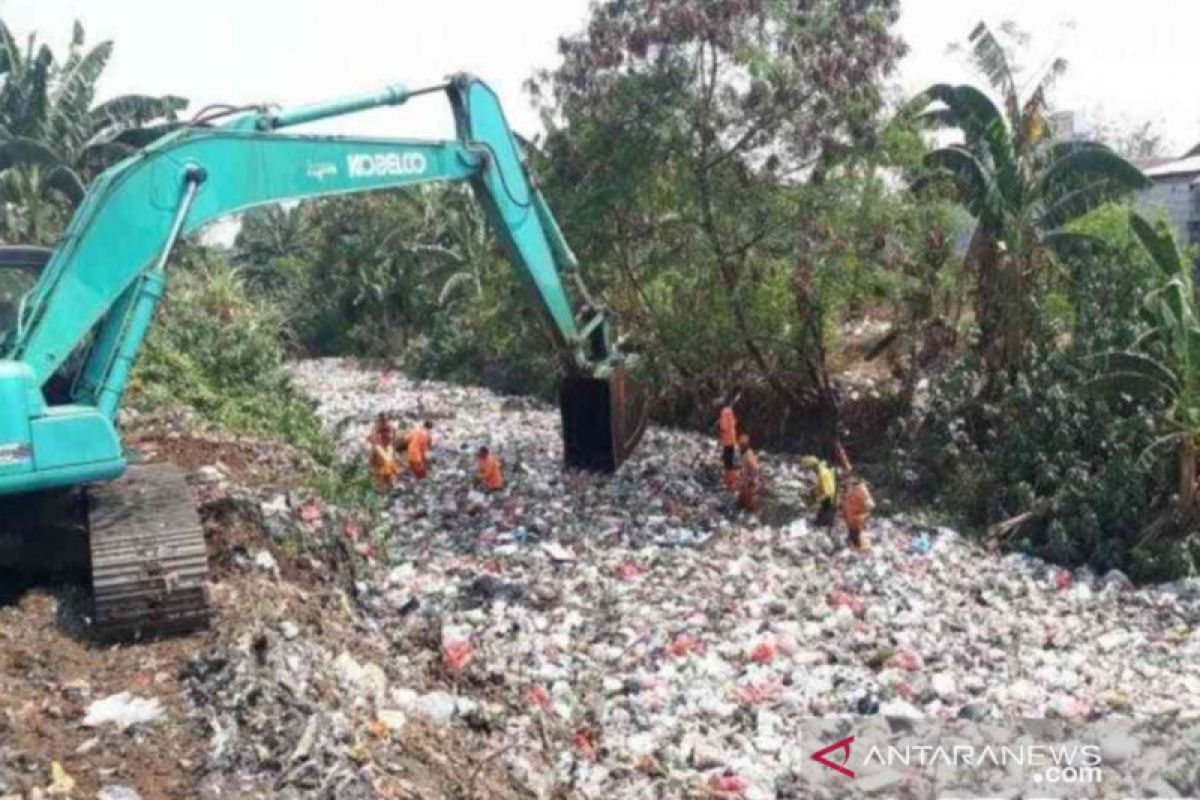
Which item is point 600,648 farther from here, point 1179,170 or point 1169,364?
point 1179,170

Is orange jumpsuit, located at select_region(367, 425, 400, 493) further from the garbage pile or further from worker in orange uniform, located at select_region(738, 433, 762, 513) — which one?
worker in orange uniform, located at select_region(738, 433, 762, 513)

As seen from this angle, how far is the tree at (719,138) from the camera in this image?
11.6 m

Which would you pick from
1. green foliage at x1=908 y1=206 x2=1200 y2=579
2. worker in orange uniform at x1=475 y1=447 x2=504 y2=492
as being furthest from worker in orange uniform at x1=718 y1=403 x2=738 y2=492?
worker in orange uniform at x1=475 y1=447 x2=504 y2=492

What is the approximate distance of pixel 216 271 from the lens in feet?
73.6

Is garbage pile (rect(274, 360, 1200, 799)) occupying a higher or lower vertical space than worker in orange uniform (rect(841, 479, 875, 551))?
lower

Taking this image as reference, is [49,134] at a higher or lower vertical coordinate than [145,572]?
higher

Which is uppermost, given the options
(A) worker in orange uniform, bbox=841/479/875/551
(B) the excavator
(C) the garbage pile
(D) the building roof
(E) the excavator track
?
(D) the building roof

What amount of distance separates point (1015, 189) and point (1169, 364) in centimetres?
284

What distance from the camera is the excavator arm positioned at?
5078mm

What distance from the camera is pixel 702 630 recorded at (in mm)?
7133

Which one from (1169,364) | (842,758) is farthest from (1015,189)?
(842,758)

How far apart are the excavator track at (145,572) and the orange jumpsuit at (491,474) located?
17.0ft

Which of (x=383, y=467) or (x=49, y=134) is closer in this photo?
(x=383, y=467)

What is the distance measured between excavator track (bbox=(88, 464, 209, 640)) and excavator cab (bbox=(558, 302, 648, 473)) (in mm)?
4106
